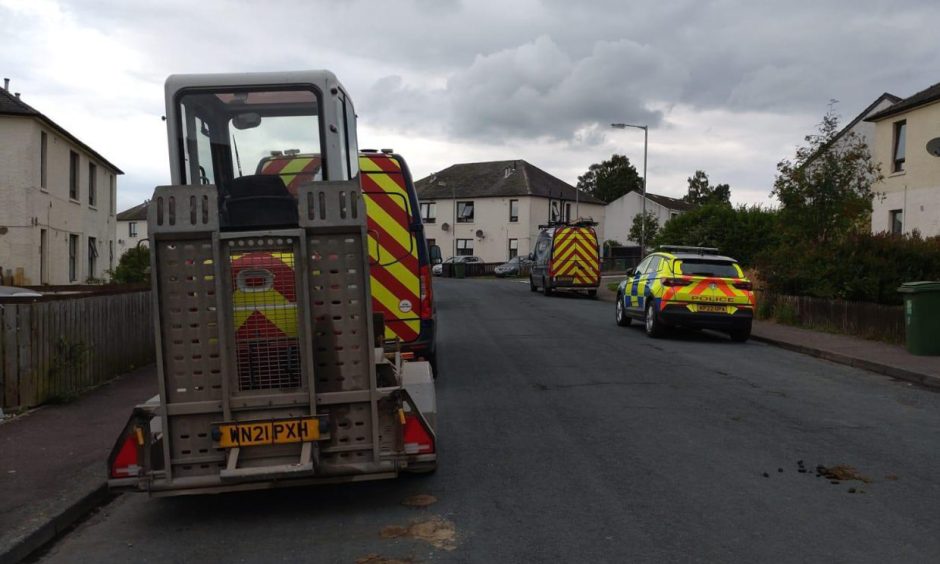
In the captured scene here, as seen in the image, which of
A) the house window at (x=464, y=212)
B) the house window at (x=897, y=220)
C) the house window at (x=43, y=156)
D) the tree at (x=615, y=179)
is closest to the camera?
the house window at (x=43, y=156)

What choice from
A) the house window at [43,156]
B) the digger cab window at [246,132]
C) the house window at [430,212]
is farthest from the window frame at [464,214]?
the digger cab window at [246,132]

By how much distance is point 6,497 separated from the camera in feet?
17.8

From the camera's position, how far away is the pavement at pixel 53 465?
16.0 ft

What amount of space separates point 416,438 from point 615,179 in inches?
3833

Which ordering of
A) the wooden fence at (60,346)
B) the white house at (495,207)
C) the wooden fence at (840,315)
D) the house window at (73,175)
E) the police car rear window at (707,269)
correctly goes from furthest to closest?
the white house at (495,207)
the house window at (73,175)
the police car rear window at (707,269)
the wooden fence at (840,315)
the wooden fence at (60,346)

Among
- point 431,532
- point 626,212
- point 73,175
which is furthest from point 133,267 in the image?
point 626,212

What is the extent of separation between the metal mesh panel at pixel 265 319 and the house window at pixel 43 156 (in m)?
22.5

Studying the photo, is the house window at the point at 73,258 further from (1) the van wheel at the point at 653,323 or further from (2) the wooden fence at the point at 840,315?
(2) the wooden fence at the point at 840,315

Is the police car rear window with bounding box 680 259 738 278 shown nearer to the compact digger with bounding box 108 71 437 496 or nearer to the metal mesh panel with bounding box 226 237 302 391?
the compact digger with bounding box 108 71 437 496

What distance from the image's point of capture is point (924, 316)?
1252cm

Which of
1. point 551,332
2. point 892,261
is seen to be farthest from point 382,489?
point 892,261

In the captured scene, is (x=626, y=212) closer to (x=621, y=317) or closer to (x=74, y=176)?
(x=74, y=176)

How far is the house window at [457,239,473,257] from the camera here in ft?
238

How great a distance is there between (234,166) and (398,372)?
7.04 ft
